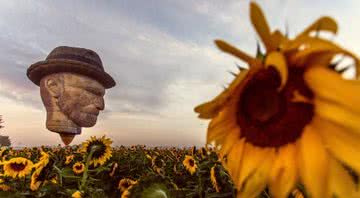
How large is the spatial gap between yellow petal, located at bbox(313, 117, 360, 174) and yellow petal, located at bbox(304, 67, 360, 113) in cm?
8

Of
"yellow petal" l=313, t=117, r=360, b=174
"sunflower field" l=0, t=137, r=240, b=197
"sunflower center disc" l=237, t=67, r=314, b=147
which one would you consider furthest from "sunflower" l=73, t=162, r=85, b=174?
"yellow petal" l=313, t=117, r=360, b=174

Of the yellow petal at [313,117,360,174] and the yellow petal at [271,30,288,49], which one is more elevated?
the yellow petal at [271,30,288,49]

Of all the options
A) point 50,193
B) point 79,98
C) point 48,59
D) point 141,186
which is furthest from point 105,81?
point 141,186

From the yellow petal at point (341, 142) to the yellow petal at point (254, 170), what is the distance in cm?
21

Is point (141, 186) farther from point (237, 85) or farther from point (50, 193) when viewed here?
point (50, 193)

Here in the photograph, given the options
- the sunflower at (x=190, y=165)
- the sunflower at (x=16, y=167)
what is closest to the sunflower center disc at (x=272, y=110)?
the sunflower at (x=190, y=165)

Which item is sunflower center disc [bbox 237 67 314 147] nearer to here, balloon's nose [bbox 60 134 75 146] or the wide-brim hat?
the wide-brim hat

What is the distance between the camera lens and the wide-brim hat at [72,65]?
12.8 metres

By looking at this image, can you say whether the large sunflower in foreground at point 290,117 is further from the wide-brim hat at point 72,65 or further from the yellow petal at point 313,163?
the wide-brim hat at point 72,65

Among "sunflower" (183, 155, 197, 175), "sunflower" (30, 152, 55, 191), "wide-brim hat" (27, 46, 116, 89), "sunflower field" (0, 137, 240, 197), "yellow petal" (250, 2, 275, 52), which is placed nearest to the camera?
"yellow petal" (250, 2, 275, 52)

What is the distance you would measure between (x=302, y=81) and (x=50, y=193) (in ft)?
8.56

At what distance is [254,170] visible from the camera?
1.30 m

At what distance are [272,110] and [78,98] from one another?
12.3 m

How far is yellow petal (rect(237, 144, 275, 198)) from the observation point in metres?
1.27
